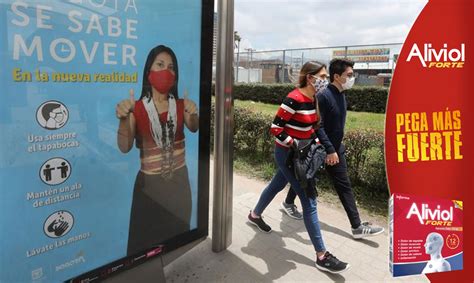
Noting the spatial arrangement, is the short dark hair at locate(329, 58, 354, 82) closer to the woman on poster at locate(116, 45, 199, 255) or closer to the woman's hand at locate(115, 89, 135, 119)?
the woman on poster at locate(116, 45, 199, 255)

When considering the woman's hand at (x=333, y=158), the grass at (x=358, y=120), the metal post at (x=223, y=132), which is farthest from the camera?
the grass at (x=358, y=120)

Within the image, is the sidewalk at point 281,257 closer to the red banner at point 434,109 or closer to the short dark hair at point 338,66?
the red banner at point 434,109

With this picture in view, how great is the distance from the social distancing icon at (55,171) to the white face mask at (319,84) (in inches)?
78.0

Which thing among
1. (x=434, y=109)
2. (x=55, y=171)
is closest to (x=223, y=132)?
(x=55, y=171)

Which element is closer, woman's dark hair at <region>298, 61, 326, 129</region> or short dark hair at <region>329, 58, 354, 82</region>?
woman's dark hair at <region>298, 61, 326, 129</region>

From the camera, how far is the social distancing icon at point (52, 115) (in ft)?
5.47

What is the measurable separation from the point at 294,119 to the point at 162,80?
1.18 metres

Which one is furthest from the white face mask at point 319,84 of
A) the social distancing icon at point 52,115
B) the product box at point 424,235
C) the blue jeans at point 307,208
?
the social distancing icon at point 52,115

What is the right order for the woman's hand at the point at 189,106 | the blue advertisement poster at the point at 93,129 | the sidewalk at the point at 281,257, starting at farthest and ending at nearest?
1. the sidewalk at the point at 281,257
2. the woman's hand at the point at 189,106
3. the blue advertisement poster at the point at 93,129

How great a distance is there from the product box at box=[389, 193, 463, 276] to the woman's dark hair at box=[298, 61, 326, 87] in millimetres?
1385

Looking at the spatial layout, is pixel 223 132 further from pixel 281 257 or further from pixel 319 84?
pixel 281 257

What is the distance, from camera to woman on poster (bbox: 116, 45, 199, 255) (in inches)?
83.0

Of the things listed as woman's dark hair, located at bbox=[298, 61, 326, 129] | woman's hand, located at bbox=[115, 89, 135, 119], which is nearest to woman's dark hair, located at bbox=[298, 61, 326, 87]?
woman's dark hair, located at bbox=[298, 61, 326, 129]

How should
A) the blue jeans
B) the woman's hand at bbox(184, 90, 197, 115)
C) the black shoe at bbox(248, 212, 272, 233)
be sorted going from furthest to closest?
the black shoe at bbox(248, 212, 272, 233) → the blue jeans → the woman's hand at bbox(184, 90, 197, 115)
